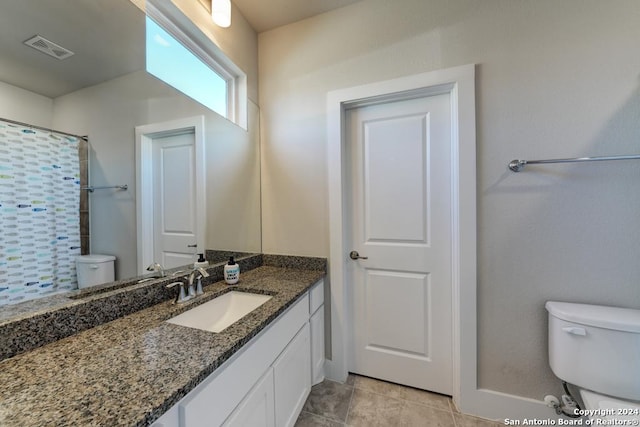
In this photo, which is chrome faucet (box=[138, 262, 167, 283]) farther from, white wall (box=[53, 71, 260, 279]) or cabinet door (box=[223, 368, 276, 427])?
cabinet door (box=[223, 368, 276, 427])

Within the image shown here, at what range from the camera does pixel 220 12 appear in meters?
1.35

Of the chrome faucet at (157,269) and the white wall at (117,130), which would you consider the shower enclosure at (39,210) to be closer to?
the white wall at (117,130)

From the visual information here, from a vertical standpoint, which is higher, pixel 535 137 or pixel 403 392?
pixel 535 137

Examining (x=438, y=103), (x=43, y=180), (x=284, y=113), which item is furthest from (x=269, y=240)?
(x=438, y=103)

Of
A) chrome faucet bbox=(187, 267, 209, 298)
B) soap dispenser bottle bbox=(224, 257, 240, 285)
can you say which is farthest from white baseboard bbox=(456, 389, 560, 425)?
chrome faucet bbox=(187, 267, 209, 298)

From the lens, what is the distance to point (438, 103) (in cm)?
151

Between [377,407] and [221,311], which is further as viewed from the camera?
[377,407]

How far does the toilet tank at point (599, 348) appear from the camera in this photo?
103 cm

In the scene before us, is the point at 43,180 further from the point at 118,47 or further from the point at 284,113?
the point at 284,113

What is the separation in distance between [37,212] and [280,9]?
5.88 feet

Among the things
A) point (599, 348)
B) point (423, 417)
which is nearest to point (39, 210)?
point (423, 417)

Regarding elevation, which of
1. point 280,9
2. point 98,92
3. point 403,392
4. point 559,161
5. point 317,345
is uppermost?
point 280,9

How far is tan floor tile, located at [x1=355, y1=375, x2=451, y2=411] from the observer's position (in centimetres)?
150

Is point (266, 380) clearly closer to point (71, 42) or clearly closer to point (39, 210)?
point (39, 210)
